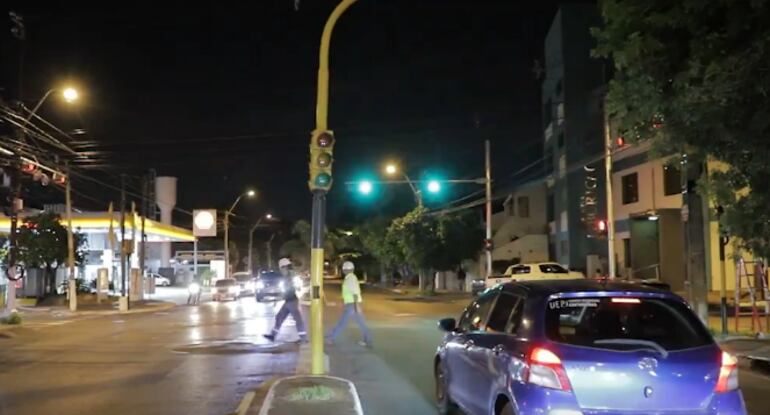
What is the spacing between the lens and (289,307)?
17766mm

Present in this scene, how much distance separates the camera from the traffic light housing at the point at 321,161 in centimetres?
1095

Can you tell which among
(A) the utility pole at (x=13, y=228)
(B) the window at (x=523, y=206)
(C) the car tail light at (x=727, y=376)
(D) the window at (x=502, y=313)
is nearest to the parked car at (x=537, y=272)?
(A) the utility pole at (x=13, y=228)

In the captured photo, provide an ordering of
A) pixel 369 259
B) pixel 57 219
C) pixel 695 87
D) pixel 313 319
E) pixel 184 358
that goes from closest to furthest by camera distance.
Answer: pixel 695 87, pixel 313 319, pixel 184 358, pixel 57 219, pixel 369 259

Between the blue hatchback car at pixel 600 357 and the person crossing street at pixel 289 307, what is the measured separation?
35.0ft

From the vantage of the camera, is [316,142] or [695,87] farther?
[316,142]

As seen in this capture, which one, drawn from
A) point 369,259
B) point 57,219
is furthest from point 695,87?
point 369,259

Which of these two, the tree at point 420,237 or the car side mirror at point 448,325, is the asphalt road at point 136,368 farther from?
the tree at point 420,237

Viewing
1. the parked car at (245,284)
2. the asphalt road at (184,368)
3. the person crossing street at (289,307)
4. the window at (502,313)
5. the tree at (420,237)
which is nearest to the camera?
the window at (502,313)

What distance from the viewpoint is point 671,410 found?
19.6ft

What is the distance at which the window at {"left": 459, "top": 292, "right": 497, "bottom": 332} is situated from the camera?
8.02m

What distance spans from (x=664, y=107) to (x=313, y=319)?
17.7 feet

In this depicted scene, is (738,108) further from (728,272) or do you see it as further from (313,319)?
(728,272)

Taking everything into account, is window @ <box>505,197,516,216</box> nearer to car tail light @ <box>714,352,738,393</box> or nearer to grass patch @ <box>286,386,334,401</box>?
grass patch @ <box>286,386,334,401</box>

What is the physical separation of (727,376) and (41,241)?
121 feet
